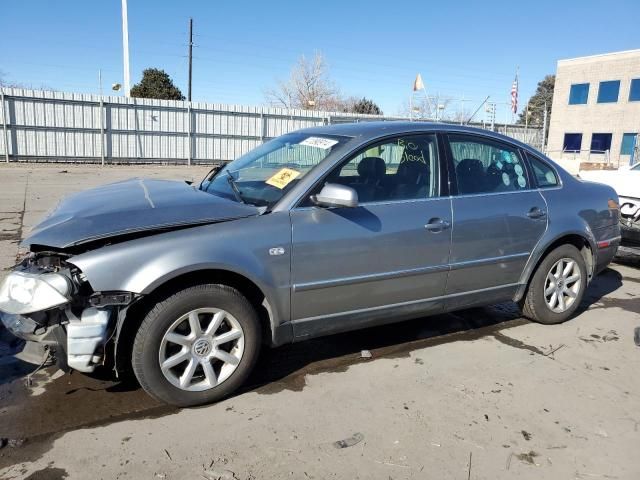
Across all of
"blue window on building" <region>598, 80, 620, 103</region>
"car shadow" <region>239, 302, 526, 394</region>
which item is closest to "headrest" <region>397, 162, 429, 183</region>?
"car shadow" <region>239, 302, 526, 394</region>

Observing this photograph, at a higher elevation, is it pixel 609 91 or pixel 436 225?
pixel 609 91

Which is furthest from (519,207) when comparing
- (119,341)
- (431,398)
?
(119,341)

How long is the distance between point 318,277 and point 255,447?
1092 mm

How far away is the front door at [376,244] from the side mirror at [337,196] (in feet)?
0.34

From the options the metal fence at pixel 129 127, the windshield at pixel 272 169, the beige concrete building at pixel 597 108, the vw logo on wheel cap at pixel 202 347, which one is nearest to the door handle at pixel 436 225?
the windshield at pixel 272 169

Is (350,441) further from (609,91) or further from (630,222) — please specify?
(609,91)

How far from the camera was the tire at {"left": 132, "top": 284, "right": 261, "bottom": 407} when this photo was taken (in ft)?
9.78

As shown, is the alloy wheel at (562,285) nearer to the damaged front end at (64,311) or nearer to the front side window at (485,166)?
the front side window at (485,166)

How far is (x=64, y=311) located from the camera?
2.89m

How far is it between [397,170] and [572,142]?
40.7m

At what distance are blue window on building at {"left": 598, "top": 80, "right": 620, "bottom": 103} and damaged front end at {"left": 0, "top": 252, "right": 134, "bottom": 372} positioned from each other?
4089 centimetres

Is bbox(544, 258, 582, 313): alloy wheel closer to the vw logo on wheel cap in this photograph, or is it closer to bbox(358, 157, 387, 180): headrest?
bbox(358, 157, 387, 180): headrest

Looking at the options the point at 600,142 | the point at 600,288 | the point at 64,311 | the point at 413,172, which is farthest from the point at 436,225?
the point at 600,142

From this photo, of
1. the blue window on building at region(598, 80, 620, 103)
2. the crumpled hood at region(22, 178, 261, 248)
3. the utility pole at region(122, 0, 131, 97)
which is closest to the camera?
the crumpled hood at region(22, 178, 261, 248)
